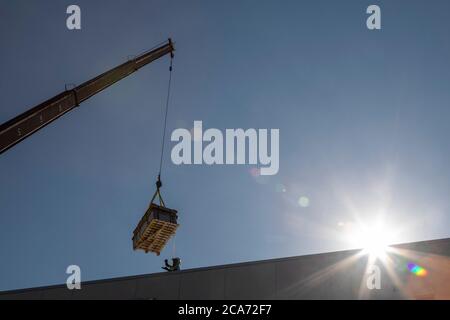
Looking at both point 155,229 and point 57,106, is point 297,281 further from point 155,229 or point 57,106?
point 57,106

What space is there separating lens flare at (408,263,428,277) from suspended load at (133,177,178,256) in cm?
1119

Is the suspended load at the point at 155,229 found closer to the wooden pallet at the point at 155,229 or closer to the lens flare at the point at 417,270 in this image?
the wooden pallet at the point at 155,229

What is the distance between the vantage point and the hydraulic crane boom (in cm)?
2320

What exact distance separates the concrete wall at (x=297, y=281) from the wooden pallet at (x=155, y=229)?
4.30 metres

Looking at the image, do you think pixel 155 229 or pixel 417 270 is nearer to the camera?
pixel 417 270

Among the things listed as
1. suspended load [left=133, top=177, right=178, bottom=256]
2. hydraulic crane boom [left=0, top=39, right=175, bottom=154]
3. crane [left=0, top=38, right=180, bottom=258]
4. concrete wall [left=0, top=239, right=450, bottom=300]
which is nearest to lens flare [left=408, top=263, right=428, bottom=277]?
concrete wall [left=0, top=239, right=450, bottom=300]

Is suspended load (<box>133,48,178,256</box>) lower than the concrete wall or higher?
higher

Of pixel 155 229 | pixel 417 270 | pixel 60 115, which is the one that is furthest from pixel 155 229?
pixel 417 270

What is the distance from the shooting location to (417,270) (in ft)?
56.0

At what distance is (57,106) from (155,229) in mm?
8002

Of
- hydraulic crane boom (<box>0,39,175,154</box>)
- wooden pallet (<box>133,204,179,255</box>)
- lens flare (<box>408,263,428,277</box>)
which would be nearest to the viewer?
lens flare (<box>408,263,428,277</box>)

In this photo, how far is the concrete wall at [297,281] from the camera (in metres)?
16.9

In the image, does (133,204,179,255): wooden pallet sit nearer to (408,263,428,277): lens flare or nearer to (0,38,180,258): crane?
(0,38,180,258): crane

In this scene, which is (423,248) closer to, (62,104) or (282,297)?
(282,297)
